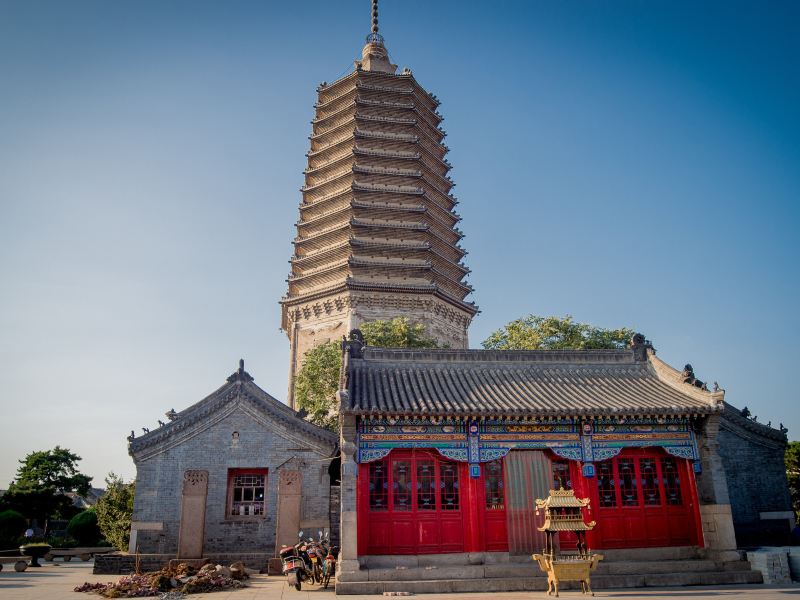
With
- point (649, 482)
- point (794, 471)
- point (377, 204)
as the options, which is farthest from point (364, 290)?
point (794, 471)

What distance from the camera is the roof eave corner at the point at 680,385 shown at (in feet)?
45.1

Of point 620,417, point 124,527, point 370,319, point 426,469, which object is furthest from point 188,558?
point 370,319

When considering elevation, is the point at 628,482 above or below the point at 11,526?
above

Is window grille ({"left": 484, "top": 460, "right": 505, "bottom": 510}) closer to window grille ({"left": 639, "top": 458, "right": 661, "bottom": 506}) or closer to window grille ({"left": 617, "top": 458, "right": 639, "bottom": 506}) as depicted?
window grille ({"left": 617, "top": 458, "right": 639, "bottom": 506})

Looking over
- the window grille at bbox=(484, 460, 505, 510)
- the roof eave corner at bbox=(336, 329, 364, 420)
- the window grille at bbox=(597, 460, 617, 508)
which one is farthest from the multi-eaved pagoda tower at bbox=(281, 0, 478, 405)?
the window grille at bbox=(597, 460, 617, 508)

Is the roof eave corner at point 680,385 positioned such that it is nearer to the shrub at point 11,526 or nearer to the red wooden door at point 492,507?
the red wooden door at point 492,507

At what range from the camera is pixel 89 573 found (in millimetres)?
15812

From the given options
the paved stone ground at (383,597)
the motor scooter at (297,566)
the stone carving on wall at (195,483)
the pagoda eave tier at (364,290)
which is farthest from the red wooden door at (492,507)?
the pagoda eave tier at (364,290)

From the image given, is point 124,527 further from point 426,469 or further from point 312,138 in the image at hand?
point 312,138

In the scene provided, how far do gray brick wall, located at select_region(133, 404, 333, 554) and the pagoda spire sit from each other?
25272mm

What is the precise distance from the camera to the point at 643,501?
554 inches

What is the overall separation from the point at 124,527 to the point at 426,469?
1008cm

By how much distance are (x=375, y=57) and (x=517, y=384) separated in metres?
27.6

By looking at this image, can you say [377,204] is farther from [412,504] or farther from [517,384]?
[412,504]
